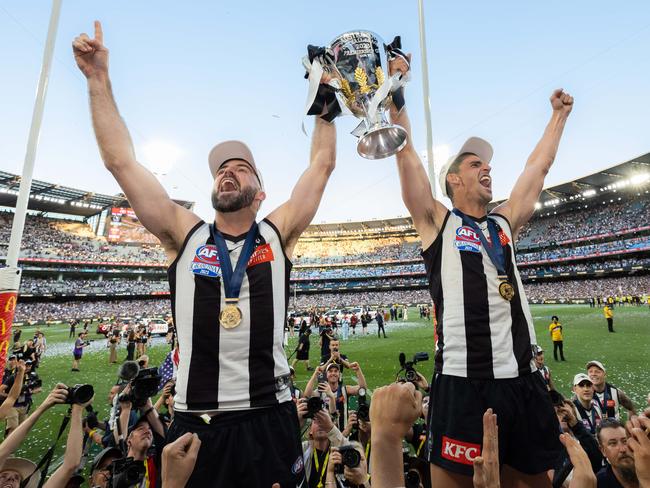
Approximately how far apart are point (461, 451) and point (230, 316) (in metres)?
1.38

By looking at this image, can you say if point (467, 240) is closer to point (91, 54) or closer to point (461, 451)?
point (461, 451)

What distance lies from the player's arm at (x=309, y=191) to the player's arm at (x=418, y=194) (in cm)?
48

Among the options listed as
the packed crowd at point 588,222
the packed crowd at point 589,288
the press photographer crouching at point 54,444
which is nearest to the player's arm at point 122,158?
the press photographer crouching at point 54,444

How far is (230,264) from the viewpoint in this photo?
189cm

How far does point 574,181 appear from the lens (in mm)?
44562

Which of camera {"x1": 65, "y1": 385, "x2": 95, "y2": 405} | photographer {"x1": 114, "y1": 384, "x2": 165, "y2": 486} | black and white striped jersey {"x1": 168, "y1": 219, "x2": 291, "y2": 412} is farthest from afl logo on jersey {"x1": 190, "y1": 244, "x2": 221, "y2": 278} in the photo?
photographer {"x1": 114, "y1": 384, "x2": 165, "y2": 486}

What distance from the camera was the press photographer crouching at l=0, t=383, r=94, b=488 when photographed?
271cm

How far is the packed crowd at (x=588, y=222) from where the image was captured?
4350 centimetres

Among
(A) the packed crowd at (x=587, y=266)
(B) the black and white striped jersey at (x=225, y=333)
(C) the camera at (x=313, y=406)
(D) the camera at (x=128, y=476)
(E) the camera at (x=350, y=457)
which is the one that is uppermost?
(A) the packed crowd at (x=587, y=266)

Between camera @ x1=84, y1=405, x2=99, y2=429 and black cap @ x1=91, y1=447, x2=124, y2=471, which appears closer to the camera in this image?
black cap @ x1=91, y1=447, x2=124, y2=471

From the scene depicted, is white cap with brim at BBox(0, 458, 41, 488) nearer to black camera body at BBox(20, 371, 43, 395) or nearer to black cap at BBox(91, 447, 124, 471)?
black cap at BBox(91, 447, 124, 471)

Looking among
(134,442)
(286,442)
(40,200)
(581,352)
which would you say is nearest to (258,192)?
(286,442)

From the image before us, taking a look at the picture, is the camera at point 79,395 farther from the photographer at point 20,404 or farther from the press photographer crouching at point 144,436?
the photographer at point 20,404

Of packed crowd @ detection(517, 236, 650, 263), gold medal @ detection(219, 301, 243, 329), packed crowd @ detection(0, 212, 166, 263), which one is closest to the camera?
gold medal @ detection(219, 301, 243, 329)
